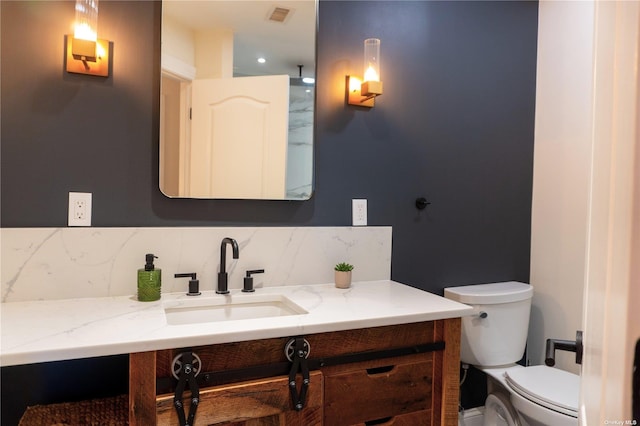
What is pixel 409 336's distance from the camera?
1.33m

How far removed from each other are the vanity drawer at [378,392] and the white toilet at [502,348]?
1.99 feet

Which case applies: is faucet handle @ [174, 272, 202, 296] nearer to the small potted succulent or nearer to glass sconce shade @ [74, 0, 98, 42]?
the small potted succulent

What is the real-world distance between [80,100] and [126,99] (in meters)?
0.15

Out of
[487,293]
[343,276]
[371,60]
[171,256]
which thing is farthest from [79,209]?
[487,293]

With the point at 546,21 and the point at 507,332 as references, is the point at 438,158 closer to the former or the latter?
the point at 507,332

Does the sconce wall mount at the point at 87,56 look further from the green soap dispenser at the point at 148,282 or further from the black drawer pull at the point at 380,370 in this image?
the black drawer pull at the point at 380,370

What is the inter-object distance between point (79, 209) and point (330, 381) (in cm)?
103

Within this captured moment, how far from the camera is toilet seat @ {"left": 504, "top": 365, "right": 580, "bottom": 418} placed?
153cm

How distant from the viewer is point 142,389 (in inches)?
40.2

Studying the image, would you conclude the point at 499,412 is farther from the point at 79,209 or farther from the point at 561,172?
the point at 79,209

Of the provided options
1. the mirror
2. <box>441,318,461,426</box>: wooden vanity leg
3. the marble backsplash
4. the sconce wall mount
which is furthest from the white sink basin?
the sconce wall mount

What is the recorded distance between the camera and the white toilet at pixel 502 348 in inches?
69.1

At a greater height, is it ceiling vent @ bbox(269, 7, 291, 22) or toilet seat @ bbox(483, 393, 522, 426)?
ceiling vent @ bbox(269, 7, 291, 22)

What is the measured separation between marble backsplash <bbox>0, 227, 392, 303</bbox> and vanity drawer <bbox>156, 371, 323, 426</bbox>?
55cm
